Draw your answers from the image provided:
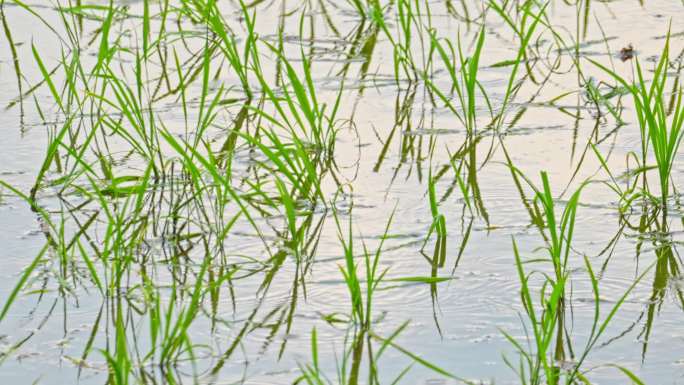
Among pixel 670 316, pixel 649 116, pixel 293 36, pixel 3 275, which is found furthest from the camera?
pixel 293 36

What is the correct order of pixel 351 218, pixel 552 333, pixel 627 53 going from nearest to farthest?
pixel 552 333
pixel 351 218
pixel 627 53

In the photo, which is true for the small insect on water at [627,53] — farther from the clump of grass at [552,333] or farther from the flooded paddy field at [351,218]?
the clump of grass at [552,333]

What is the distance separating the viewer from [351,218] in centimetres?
375

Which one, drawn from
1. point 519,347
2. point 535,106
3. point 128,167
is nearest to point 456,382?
point 519,347

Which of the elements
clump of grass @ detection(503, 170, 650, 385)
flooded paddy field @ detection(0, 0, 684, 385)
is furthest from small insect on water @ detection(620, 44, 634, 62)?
clump of grass @ detection(503, 170, 650, 385)

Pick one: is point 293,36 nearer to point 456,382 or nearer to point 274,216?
point 274,216

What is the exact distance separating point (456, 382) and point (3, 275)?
1.23 meters

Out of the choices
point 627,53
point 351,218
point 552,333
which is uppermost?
point 627,53

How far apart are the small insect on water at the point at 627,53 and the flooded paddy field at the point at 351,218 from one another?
15 mm

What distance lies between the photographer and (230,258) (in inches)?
141

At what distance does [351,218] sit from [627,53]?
184 centimetres

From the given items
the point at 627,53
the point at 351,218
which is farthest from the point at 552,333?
the point at 627,53

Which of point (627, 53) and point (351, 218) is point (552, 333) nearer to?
point (351, 218)

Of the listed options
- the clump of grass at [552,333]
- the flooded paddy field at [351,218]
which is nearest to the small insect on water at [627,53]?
the flooded paddy field at [351,218]
